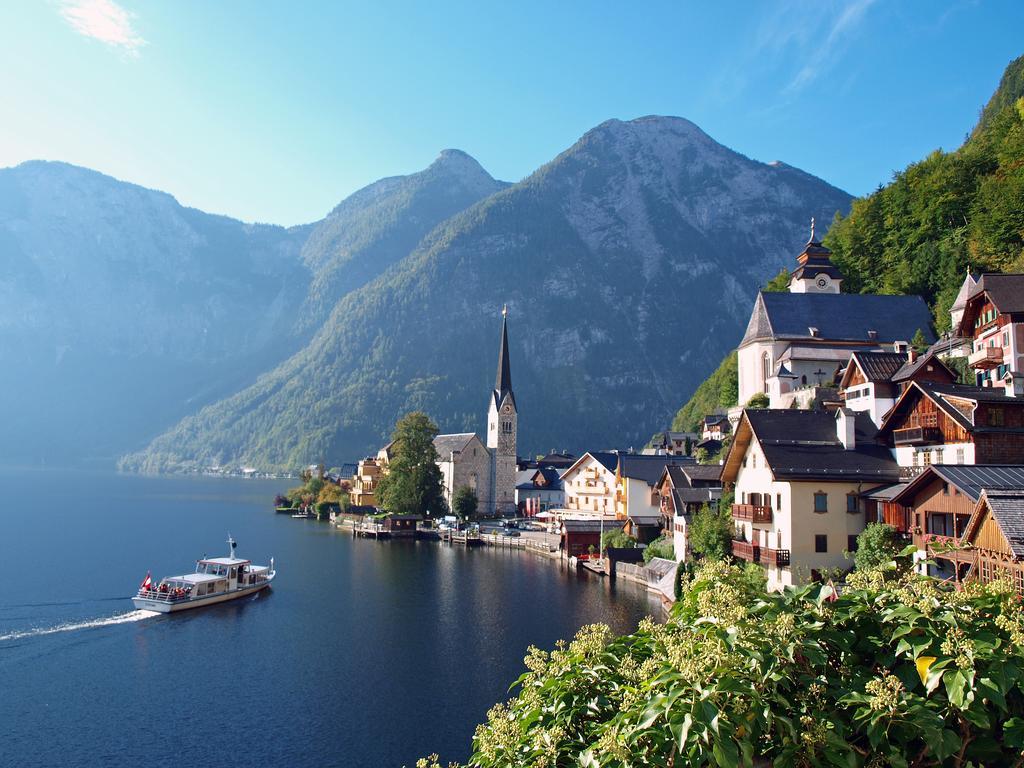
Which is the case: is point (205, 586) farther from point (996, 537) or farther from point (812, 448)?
point (996, 537)

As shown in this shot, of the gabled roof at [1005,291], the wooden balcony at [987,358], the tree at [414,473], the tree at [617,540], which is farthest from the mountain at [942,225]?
the tree at [414,473]

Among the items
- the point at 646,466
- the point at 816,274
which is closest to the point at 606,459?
the point at 646,466

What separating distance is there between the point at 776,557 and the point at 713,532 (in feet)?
27.5

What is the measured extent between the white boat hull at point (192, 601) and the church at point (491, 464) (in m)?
61.9

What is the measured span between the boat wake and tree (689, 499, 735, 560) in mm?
38714

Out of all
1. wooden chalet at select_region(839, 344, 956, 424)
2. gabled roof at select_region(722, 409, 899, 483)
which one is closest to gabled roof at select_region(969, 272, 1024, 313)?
wooden chalet at select_region(839, 344, 956, 424)

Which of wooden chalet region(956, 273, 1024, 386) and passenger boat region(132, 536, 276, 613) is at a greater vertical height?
wooden chalet region(956, 273, 1024, 386)

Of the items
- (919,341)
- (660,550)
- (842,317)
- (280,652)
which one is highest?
(842,317)

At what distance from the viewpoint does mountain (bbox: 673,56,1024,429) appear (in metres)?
77.0

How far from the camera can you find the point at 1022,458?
1425 inches

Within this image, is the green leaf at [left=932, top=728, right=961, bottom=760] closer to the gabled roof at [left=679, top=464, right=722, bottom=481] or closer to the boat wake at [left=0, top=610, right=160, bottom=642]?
the boat wake at [left=0, top=610, right=160, bottom=642]

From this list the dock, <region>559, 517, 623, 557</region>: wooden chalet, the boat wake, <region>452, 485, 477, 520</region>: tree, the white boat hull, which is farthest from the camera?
<region>452, 485, 477, 520</region>: tree

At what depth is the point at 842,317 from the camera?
261 ft

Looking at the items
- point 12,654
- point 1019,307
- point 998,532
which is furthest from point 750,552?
point 12,654
